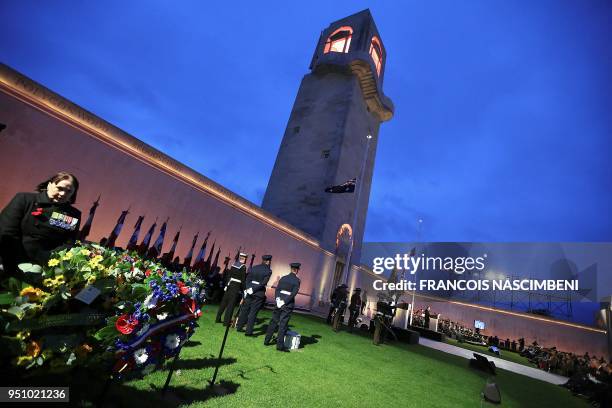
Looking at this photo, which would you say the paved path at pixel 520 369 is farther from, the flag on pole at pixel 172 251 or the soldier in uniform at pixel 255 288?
the flag on pole at pixel 172 251

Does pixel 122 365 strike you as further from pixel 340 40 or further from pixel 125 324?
pixel 340 40

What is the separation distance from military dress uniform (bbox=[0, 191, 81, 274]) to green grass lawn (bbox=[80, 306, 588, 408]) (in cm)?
164

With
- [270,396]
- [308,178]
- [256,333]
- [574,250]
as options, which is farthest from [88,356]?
[574,250]

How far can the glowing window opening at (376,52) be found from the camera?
1145 inches

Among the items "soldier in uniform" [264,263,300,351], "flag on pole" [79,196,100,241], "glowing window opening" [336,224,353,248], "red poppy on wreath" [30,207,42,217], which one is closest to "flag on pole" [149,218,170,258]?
"flag on pole" [79,196,100,241]

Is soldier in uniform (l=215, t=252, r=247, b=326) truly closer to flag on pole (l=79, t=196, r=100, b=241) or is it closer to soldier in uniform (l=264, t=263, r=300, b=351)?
soldier in uniform (l=264, t=263, r=300, b=351)

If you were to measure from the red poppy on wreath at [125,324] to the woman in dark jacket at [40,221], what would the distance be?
102cm

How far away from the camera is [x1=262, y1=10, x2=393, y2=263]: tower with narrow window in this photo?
22.2 m

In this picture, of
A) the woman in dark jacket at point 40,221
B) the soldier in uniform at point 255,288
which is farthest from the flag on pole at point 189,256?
the woman in dark jacket at point 40,221

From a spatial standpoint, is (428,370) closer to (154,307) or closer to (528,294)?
(154,307)

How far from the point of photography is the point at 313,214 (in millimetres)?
21734

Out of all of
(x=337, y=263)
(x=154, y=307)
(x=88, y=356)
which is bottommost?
(x=88, y=356)

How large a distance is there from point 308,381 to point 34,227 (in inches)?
177

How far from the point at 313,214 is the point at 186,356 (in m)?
17.3
